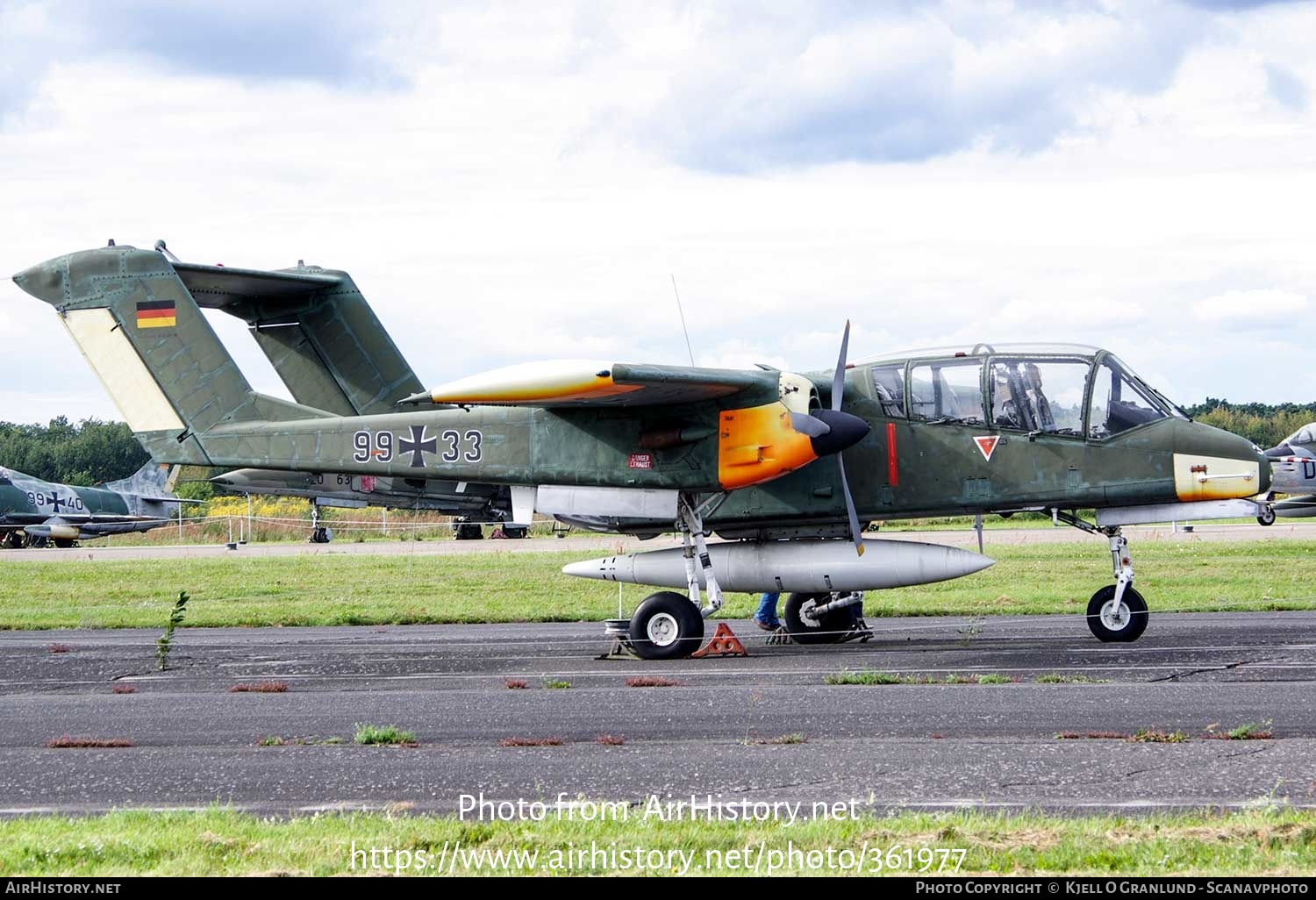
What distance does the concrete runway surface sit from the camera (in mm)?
8383

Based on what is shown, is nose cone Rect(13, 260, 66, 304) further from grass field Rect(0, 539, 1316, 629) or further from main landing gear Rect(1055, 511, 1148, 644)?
main landing gear Rect(1055, 511, 1148, 644)

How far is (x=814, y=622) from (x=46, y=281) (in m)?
11.5

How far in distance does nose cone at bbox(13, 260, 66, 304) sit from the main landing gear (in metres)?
14.2

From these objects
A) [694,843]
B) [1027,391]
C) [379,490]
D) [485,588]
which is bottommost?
[485,588]

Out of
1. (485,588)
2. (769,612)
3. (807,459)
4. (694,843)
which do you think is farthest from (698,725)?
(485,588)

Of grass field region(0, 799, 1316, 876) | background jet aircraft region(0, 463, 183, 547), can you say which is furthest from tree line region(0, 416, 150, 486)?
grass field region(0, 799, 1316, 876)

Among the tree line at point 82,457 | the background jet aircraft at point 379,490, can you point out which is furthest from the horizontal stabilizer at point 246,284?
the tree line at point 82,457

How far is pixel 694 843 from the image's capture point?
22.5 feet

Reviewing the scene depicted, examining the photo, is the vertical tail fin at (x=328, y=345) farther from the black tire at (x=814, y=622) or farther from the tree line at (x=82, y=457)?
the tree line at (x=82, y=457)

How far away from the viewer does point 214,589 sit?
3105 centimetres

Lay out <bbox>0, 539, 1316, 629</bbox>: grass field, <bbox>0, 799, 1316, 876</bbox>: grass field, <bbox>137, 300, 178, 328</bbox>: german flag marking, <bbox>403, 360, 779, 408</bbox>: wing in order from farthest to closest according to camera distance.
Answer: <bbox>0, 539, 1316, 629</bbox>: grass field
<bbox>137, 300, 178, 328</bbox>: german flag marking
<bbox>403, 360, 779, 408</bbox>: wing
<bbox>0, 799, 1316, 876</bbox>: grass field

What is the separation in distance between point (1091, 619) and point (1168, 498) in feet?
5.19

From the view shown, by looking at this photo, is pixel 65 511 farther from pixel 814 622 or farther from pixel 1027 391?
pixel 1027 391

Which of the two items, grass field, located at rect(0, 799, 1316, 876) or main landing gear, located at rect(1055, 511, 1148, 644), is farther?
main landing gear, located at rect(1055, 511, 1148, 644)
